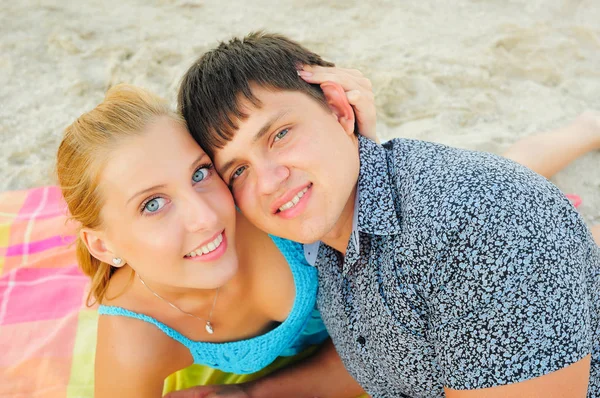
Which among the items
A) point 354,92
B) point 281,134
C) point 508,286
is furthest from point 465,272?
point 354,92

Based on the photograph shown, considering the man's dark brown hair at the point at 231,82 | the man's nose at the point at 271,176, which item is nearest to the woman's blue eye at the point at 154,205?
the man's dark brown hair at the point at 231,82

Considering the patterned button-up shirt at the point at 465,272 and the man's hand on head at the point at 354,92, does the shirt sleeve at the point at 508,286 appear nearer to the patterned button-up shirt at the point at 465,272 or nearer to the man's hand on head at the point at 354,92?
the patterned button-up shirt at the point at 465,272

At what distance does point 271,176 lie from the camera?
5.62ft

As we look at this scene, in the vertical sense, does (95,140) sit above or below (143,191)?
above

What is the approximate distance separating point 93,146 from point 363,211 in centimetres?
95

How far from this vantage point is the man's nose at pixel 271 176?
67.2 inches

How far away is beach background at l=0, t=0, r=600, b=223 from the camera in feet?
12.1

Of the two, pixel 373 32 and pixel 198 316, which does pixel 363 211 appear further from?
pixel 373 32

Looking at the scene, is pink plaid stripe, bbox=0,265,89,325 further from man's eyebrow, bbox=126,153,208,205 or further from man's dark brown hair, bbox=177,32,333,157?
man's dark brown hair, bbox=177,32,333,157

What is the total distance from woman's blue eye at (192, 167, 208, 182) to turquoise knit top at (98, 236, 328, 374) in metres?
0.48

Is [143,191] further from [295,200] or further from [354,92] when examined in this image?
[354,92]

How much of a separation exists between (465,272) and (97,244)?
1343mm

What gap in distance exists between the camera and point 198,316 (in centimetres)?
227

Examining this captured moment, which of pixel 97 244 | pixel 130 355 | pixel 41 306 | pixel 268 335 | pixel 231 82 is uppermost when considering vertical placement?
pixel 231 82
